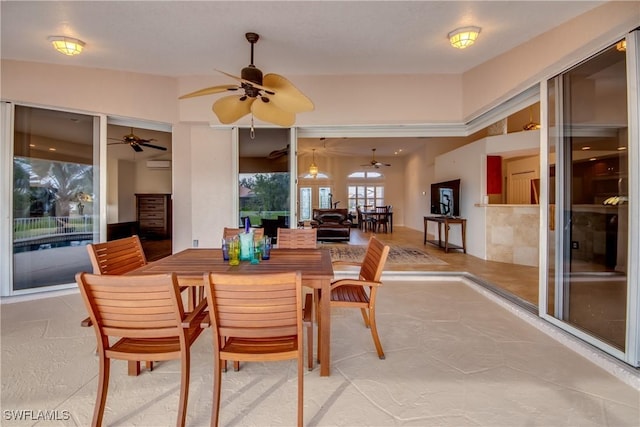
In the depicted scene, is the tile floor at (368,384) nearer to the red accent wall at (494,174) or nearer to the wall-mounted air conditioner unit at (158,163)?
the red accent wall at (494,174)

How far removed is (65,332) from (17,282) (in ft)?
5.35

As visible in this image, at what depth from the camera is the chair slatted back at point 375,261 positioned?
2.07m

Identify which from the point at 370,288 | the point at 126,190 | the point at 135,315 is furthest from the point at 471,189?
the point at 126,190

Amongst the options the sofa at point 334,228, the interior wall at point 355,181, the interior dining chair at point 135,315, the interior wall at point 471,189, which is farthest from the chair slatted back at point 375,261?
the interior wall at point 355,181

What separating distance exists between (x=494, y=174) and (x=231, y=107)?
539 cm

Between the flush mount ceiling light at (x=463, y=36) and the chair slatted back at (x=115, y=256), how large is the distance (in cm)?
365

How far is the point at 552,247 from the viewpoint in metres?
2.77

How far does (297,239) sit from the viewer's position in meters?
3.17

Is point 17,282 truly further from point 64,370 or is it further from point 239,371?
point 239,371

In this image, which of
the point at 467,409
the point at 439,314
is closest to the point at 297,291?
Result: the point at 467,409

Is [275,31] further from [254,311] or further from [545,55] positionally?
[254,311]

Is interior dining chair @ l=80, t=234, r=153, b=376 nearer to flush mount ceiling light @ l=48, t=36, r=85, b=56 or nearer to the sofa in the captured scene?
flush mount ceiling light @ l=48, t=36, r=85, b=56

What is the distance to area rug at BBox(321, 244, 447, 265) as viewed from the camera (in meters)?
5.18

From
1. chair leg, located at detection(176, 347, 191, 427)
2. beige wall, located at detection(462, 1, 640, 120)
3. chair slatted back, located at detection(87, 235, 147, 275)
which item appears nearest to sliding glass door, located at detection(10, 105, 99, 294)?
chair slatted back, located at detection(87, 235, 147, 275)
